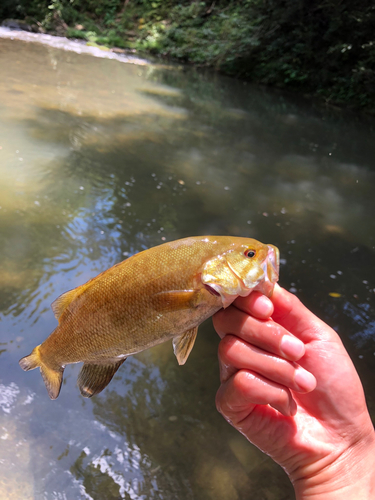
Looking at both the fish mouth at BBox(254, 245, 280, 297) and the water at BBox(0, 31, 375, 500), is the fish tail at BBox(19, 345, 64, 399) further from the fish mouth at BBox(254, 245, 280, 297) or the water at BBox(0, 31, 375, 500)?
the water at BBox(0, 31, 375, 500)

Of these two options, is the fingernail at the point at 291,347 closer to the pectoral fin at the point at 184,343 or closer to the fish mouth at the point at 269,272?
the fish mouth at the point at 269,272

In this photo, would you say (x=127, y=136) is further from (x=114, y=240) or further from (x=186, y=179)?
(x=114, y=240)

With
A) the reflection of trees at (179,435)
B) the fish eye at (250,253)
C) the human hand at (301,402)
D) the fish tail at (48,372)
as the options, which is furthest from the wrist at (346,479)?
the fish tail at (48,372)

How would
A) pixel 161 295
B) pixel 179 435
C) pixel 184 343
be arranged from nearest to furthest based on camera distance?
pixel 161 295
pixel 184 343
pixel 179 435

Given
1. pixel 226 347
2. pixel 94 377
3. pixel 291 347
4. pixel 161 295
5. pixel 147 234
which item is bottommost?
pixel 147 234

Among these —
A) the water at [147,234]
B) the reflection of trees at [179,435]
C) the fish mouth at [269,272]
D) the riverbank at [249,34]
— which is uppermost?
the riverbank at [249,34]

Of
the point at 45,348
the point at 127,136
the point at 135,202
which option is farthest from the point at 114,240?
the point at 127,136

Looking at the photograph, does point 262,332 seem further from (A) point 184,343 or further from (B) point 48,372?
(B) point 48,372

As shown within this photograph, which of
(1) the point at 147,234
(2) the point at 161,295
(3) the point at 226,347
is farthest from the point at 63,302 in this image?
(1) the point at 147,234
